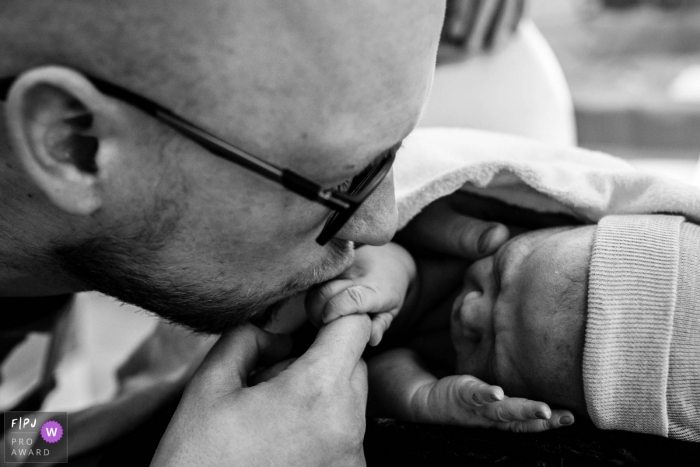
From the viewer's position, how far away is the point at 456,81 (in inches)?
67.1

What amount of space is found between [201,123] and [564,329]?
62 cm

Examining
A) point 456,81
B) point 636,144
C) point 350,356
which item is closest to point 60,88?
point 350,356

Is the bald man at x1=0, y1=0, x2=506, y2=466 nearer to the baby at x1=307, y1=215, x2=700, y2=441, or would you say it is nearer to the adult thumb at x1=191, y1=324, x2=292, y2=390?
the adult thumb at x1=191, y1=324, x2=292, y2=390

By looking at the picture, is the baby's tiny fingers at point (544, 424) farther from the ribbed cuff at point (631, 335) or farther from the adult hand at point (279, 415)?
the adult hand at point (279, 415)

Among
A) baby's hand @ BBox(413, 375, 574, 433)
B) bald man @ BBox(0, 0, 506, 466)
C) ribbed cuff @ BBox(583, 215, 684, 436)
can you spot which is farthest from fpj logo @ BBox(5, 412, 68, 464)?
ribbed cuff @ BBox(583, 215, 684, 436)

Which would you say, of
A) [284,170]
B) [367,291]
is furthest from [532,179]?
[284,170]

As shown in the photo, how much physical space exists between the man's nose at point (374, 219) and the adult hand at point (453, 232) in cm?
27

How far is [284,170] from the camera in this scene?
83 centimetres

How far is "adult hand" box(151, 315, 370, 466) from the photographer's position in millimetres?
851

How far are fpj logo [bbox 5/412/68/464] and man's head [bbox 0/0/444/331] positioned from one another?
41 centimetres

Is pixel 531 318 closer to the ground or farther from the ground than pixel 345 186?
closer to the ground

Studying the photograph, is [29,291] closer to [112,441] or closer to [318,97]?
[112,441]

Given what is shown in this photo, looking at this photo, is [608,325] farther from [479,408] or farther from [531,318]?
[479,408]

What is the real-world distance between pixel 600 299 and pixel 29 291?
100cm
